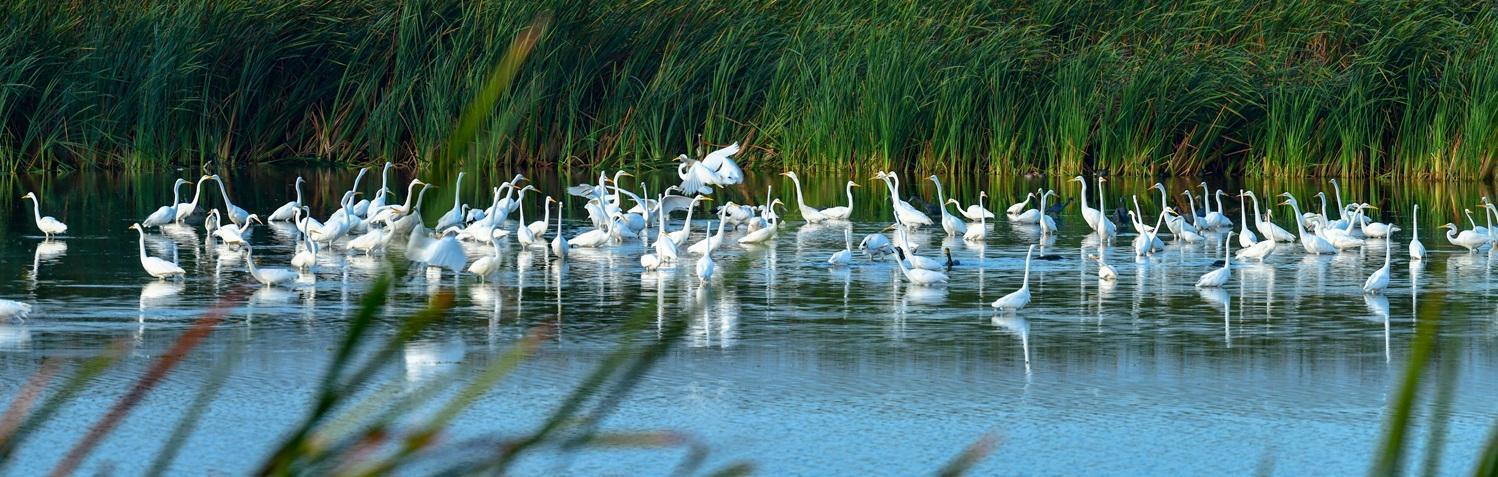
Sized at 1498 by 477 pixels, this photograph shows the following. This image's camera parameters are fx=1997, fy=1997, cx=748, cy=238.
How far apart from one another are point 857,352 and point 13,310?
3.80 m

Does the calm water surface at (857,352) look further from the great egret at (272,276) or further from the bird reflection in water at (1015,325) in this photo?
the great egret at (272,276)

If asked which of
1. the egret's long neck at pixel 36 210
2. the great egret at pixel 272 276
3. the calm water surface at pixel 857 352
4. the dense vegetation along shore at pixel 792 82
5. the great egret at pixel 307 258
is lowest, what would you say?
the calm water surface at pixel 857 352

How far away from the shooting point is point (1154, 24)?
2194 centimetres

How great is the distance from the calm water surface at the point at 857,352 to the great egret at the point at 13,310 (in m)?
0.13

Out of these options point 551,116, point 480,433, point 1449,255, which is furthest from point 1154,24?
point 480,433

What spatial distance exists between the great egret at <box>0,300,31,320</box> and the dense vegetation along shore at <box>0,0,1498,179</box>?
11.0 meters

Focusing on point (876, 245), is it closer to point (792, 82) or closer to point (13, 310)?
point (13, 310)

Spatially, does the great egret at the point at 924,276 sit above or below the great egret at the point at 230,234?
below

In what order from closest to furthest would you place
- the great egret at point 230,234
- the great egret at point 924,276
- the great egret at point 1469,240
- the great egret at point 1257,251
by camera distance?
the great egret at point 924,276
the great egret at point 1257,251
the great egret at point 230,234
the great egret at point 1469,240

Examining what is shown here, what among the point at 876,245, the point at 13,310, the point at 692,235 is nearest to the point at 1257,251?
the point at 876,245

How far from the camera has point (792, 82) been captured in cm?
2195

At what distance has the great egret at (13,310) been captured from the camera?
8.95m

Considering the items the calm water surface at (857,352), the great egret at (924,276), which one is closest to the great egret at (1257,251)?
the calm water surface at (857,352)

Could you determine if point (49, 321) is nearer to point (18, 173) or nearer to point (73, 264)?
point (73, 264)
